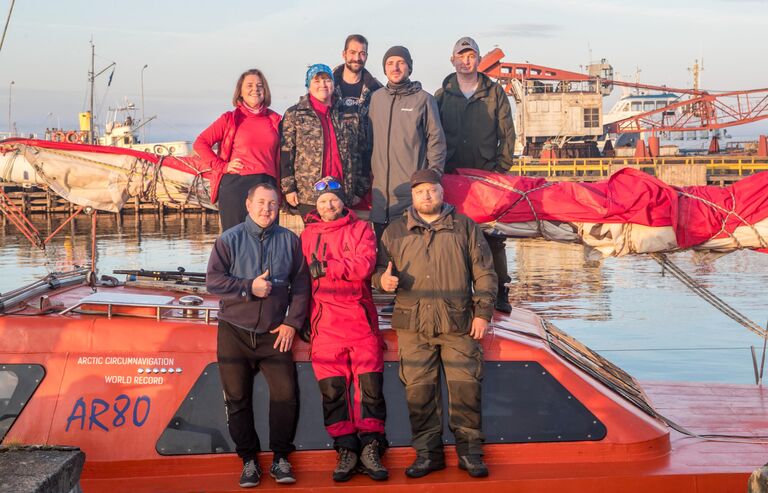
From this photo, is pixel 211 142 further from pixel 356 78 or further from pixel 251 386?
pixel 251 386

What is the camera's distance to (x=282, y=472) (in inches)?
211

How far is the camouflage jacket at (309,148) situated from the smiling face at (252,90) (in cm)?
23

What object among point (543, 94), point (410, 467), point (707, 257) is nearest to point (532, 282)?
point (707, 257)

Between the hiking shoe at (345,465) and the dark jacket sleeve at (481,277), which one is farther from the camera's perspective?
the dark jacket sleeve at (481,277)

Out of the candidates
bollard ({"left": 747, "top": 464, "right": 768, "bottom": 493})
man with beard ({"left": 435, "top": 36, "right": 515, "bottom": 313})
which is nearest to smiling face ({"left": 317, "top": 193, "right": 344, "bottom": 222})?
man with beard ({"left": 435, "top": 36, "right": 515, "bottom": 313})

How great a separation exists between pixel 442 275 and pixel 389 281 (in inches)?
13.3

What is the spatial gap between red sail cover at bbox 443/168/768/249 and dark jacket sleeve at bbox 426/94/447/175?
25cm

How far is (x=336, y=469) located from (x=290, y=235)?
1.42 meters

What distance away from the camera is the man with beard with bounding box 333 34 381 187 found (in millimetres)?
6965

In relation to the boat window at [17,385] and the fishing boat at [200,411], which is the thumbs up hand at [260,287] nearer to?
the fishing boat at [200,411]

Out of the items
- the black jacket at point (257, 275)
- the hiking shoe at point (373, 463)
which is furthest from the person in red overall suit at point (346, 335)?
the black jacket at point (257, 275)

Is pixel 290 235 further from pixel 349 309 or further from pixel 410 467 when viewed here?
pixel 410 467

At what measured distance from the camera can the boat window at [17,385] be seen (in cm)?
561

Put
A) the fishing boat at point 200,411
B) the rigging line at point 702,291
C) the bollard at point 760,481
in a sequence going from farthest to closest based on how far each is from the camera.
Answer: the rigging line at point 702,291, the fishing boat at point 200,411, the bollard at point 760,481
